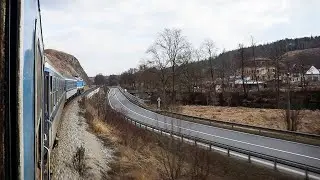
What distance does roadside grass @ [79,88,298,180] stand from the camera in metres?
17.9

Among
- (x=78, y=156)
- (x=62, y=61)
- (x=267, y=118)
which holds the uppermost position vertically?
(x=62, y=61)

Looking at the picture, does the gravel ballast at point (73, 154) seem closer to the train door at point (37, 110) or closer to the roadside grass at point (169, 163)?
the roadside grass at point (169, 163)

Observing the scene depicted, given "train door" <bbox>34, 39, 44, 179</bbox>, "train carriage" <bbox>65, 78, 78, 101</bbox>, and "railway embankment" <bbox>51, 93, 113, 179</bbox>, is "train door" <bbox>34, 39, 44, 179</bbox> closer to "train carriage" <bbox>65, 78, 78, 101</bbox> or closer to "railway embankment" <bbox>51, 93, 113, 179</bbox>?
"railway embankment" <bbox>51, 93, 113, 179</bbox>

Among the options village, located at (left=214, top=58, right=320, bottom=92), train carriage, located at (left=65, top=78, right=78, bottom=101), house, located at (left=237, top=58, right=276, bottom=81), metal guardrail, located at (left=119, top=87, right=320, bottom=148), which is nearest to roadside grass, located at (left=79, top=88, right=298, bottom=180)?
metal guardrail, located at (left=119, top=87, right=320, bottom=148)

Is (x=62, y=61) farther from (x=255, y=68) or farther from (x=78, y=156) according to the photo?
(x=78, y=156)

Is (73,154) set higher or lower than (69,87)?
Result: lower

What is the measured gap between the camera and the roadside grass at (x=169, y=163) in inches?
704

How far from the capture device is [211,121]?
119ft

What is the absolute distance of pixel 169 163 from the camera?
1862 cm

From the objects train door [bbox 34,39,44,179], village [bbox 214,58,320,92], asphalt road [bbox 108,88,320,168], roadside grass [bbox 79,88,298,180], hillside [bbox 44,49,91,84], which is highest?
hillside [bbox 44,49,91,84]

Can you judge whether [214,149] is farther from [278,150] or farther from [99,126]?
[99,126]

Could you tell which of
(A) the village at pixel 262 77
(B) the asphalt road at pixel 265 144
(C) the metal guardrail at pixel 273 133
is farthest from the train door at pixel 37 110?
(A) the village at pixel 262 77

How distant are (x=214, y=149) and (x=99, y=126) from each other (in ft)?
32.8

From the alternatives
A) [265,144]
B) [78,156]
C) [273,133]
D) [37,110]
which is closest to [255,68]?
[273,133]
